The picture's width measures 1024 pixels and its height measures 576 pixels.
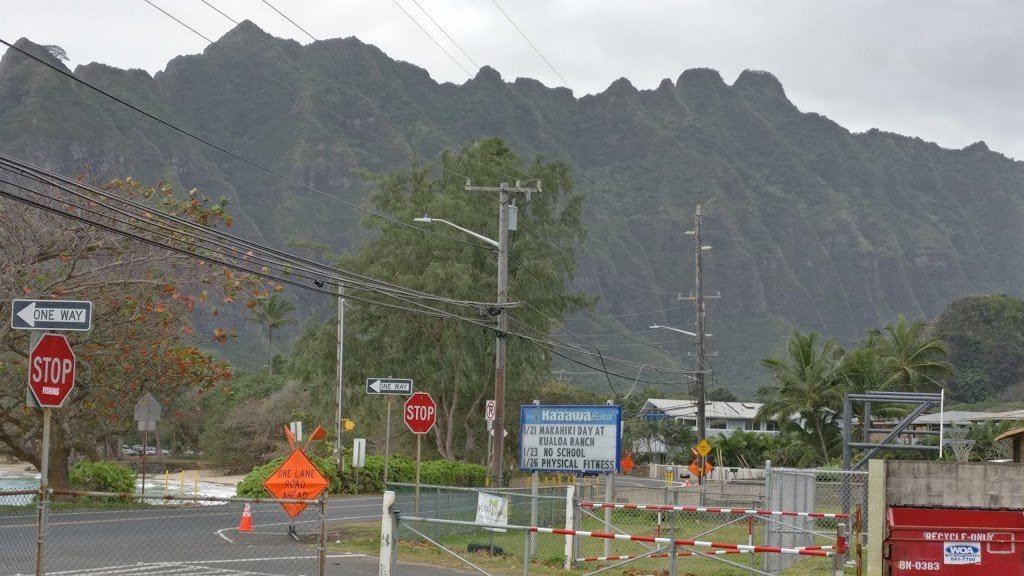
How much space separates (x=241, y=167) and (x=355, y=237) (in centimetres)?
3029

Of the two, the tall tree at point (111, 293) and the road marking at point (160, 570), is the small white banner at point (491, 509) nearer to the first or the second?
the road marking at point (160, 570)

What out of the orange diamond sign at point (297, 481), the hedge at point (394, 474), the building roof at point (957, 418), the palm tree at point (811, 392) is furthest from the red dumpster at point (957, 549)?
the building roof at point (957, 418)

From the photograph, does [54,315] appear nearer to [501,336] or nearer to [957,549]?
[957,549]

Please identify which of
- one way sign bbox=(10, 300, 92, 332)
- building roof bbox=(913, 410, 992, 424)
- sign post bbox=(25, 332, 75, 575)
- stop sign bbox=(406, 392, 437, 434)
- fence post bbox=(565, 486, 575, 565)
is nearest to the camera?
sign post bbox=(25, 332, 75, 575)

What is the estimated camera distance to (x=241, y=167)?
198625 millimetres

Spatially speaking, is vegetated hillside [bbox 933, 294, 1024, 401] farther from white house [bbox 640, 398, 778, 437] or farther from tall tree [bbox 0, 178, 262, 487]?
tall tree [bbox 0, 178, 262, 487]

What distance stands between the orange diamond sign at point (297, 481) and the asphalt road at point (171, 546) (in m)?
1.21

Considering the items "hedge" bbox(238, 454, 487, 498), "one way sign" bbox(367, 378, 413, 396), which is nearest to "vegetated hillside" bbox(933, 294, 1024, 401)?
"hedge" bbox(238, 454, 487, 498)

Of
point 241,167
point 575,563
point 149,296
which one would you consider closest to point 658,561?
point 575,563

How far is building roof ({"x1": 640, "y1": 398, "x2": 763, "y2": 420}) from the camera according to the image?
99812mm

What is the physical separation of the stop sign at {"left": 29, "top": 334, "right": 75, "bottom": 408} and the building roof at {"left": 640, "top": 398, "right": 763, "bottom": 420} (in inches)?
3365

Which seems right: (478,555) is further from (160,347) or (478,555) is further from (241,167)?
(241,167)

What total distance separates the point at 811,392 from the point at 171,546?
118ft

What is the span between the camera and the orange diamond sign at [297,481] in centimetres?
1620
